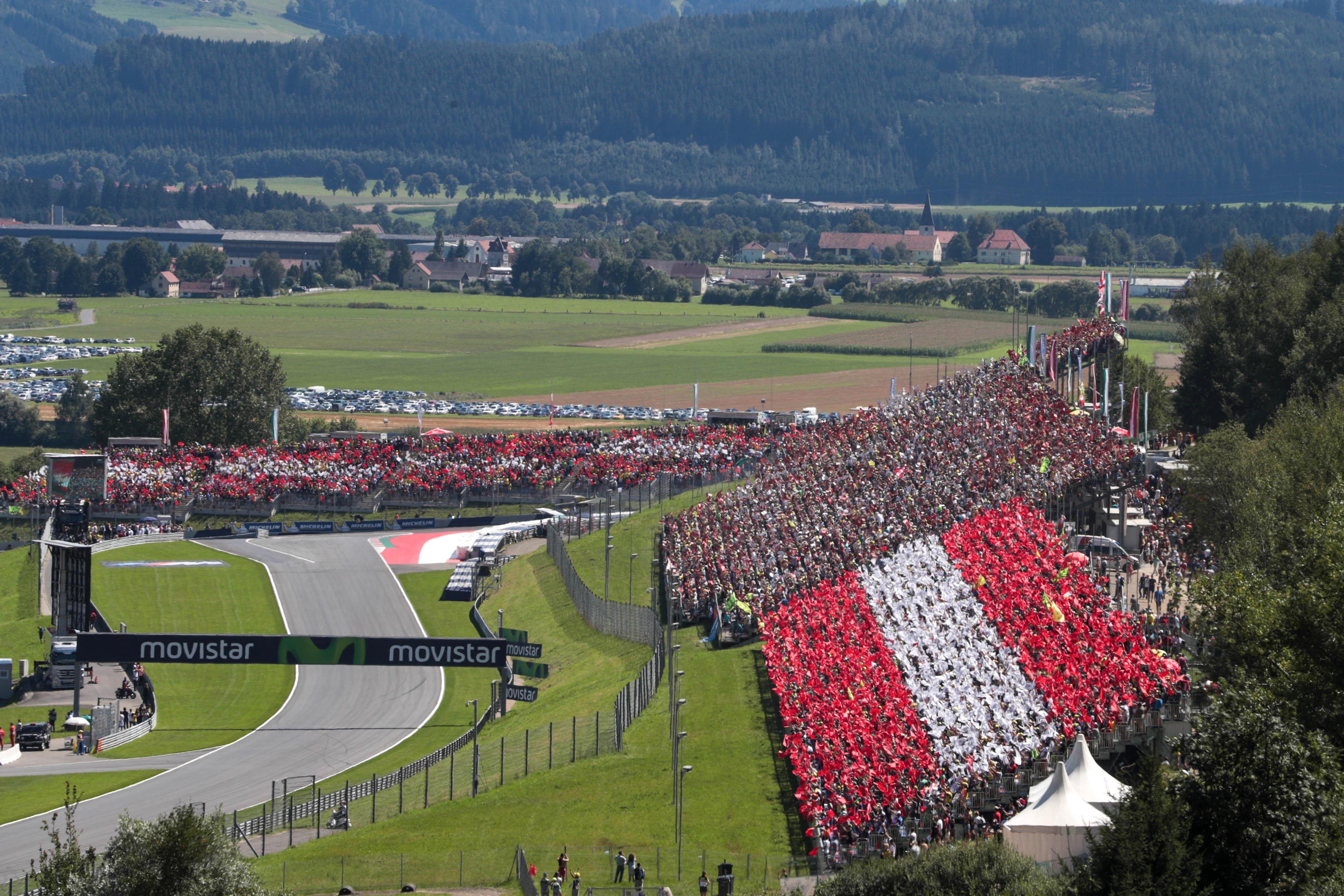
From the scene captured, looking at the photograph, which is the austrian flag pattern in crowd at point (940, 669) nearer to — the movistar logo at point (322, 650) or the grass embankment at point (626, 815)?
the grass embankment at point (626, 815)

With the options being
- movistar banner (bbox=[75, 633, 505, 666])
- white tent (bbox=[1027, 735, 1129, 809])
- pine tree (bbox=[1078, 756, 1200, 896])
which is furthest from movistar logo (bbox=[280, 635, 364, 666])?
pine tree (bbox=[1078, 756, 1200, 896])

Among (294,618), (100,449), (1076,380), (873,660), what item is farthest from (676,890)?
(100,449)

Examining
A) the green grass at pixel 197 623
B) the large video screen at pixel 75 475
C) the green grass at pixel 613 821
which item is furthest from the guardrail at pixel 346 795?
the large video screen at pixel 75 475

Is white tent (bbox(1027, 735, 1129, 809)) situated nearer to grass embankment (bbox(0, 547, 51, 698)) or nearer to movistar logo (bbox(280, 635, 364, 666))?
movistar logo (bbox(280, 635, 364, 666))

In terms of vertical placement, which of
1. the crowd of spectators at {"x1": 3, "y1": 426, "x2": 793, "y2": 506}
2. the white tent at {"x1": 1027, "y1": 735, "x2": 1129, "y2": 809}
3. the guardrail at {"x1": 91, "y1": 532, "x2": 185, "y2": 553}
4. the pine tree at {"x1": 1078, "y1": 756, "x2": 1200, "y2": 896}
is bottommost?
the guardrail at {"x1": 91, "y1": 532, "x2": 185, "y2": 553}

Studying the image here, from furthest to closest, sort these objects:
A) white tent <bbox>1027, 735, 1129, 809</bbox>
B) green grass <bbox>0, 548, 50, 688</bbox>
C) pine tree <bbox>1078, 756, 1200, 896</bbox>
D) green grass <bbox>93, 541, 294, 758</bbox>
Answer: green grass <bbox>0, 548, 50, 688</bbox>
green grass <bbox>93, 541, 294, 758</bbox>
white tent <bbox>1027, 735, 1129, 809</bbox>
pine tree <bbox>1078, 756, 1200, 896</bbox>

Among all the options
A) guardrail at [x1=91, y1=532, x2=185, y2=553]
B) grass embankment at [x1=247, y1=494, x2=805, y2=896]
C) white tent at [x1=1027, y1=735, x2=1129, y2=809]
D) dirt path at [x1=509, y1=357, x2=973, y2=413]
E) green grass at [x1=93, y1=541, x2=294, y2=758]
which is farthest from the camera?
dirt path at [x1=509, y1=357, x2=973, y2=413]
